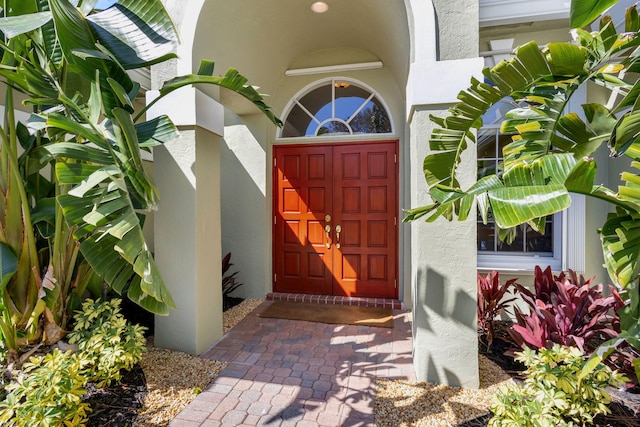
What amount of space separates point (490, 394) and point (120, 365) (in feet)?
11.0

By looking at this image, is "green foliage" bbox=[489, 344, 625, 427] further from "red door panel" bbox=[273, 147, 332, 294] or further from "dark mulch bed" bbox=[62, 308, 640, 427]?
"red door panel" bbox=[273, 147, 332, 294]

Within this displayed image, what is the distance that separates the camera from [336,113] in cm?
559

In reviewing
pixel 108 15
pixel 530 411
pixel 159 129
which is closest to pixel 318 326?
pixel 530 411

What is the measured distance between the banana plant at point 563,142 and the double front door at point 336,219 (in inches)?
113

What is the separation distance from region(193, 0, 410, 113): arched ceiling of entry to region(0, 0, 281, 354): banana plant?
1158 millimetres

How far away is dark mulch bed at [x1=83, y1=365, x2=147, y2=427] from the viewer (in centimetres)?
247

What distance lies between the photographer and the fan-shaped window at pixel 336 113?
5.47m

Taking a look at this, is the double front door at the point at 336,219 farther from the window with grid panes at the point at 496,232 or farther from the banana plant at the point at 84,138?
the banana plant at the point at 84,138

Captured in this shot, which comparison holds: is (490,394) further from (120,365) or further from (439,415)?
(120,365)

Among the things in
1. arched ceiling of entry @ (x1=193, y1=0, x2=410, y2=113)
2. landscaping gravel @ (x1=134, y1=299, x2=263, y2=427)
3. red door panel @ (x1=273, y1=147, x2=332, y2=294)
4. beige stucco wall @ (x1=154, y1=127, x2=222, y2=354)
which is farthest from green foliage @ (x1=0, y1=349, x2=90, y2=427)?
red door panel @ (x1=273, y1=147, x2=332, y2=294)

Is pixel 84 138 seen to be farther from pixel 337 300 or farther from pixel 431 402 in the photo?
pixel 337 300

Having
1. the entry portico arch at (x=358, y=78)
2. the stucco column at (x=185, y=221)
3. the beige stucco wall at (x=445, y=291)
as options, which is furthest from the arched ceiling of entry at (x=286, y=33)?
the beige stucco wall at (x=445, y=291)

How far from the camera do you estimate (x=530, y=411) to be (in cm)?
192

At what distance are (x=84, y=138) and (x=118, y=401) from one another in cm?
228
